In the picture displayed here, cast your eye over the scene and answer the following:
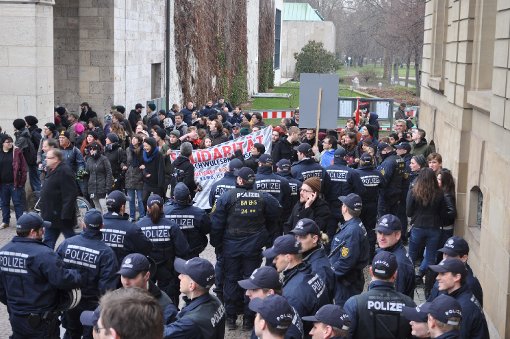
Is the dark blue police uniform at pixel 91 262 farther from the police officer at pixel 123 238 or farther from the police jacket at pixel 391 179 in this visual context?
the police jacket at pixel 391 179

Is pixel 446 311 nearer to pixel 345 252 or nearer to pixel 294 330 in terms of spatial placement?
pixel 294 330

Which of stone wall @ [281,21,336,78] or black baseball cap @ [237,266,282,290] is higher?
stone wall @ [281,21,336,78]

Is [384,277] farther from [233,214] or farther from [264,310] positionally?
[233,214]

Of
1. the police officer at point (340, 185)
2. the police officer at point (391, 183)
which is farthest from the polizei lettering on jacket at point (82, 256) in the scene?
the police officer at point (391, 183)

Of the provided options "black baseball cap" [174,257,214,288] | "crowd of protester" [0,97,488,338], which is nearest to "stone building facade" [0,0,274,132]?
"crowd of protester" [0,97,488,338]

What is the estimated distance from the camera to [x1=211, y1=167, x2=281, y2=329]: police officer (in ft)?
33.8

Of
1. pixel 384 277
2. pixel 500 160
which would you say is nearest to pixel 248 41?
pixel 500 160

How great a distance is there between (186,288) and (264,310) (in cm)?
111

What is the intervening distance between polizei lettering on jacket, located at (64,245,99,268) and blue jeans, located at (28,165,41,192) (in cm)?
891

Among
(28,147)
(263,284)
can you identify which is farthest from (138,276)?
(28,147)

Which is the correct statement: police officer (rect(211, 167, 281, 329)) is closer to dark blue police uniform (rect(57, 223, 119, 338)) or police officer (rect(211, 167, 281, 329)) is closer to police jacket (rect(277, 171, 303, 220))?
police jacket (rect(277, 171, 303, 220))

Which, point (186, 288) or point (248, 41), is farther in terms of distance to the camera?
point (248, 41)

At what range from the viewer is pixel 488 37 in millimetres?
13602

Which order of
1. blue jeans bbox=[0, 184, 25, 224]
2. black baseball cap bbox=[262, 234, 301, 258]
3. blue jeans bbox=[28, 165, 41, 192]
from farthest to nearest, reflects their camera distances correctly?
blue jeans bbox=[28, 165, 41, 192]
blue jeans bbox=[0, 184, 25, 224]
black baseball cap bbox=[262, 234, 301, 258]
